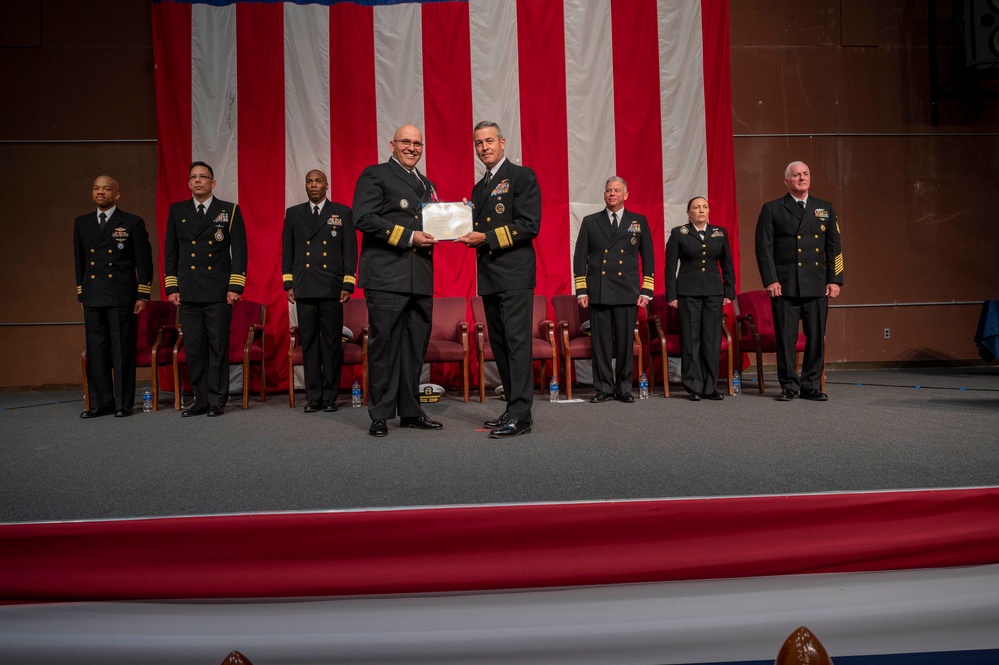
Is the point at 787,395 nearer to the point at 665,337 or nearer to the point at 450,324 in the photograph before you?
the point at 665,337

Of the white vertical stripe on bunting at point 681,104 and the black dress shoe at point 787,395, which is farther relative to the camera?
the white vertical stripe on bunting at point 681,104

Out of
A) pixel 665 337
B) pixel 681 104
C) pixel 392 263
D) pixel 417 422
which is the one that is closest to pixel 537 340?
pixel 665 337

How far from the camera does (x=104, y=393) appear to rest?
4.12 metres

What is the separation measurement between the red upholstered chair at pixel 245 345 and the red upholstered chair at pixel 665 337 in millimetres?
2958

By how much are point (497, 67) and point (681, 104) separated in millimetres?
1624

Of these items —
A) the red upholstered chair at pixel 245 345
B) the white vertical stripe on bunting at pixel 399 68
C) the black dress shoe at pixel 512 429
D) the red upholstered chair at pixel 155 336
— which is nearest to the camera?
the black dress shoe at pixel 512 429

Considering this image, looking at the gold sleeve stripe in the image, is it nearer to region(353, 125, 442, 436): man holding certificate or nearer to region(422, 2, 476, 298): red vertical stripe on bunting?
region(353, 125, 442, 436): man holding certificate

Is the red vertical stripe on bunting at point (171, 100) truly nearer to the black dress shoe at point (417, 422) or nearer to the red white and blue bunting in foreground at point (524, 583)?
the black dress shoe at point (417, 422)

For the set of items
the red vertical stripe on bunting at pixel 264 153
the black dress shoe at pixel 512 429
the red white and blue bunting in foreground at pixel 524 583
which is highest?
the red vertical stripe on bunting at pixel 264 153

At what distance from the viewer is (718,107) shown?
5.52 meters

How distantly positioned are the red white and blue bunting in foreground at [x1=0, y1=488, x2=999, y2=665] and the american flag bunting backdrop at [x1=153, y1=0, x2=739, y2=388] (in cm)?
395

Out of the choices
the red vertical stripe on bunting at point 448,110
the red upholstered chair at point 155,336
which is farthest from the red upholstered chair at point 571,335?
the red upholstered chair at point 155,336

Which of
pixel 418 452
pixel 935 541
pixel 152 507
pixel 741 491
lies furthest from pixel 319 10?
pixel 935 541

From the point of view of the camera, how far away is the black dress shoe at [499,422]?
9.96ft
